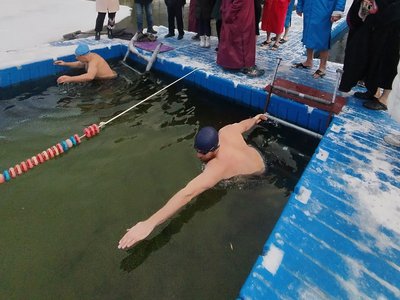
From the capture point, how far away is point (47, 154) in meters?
4.01

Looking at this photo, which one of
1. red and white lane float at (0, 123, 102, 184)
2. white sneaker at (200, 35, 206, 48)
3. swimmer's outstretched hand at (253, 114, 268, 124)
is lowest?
red and white lane float at (0, 123, 102, 184)

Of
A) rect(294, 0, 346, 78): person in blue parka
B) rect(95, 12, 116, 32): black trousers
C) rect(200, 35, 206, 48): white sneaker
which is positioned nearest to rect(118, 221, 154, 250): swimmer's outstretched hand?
rect(294, 0, 346, 78): person in blue parka

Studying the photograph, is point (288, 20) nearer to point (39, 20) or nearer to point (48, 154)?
point (48, 154)

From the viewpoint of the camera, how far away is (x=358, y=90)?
5.00m

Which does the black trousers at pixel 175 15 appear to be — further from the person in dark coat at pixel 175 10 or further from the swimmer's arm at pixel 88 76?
the swimmer's arm at pixel 88 76

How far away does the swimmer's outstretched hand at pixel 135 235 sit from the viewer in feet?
7.77

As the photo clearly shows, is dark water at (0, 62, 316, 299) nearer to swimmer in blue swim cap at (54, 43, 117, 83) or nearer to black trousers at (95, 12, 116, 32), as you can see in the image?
swimmer in blue swim cap at (54, 43, 117, 83)

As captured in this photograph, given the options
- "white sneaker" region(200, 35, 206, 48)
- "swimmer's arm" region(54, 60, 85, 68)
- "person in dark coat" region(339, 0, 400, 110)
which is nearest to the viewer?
"person in dark coat" region(339, 0, 400, 110)

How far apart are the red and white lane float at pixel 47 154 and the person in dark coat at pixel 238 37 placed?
269cm

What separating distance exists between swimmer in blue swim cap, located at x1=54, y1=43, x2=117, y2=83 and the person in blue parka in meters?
3.72

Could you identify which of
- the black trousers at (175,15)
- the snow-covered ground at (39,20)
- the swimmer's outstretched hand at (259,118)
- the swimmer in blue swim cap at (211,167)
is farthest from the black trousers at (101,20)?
the swimmer in blue swim cap at (211,167)

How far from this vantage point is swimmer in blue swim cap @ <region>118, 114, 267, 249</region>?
2.50 metres

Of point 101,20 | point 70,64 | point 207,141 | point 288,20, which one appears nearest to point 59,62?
point 70,64

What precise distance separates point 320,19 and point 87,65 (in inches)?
166
